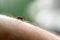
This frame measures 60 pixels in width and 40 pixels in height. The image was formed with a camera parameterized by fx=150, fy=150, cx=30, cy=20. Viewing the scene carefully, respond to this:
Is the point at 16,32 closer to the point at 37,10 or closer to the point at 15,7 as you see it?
the point at 37,10

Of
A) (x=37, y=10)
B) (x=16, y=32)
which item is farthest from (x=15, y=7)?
(x=16, y=32)

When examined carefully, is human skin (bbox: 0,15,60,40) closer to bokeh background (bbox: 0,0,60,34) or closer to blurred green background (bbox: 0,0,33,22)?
bokeh background (bbox: 0,0,60,34)

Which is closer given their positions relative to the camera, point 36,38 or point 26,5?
point 36,38

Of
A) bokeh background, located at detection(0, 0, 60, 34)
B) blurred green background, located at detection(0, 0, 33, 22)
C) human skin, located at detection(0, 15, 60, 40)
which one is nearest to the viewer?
human skin, located at detection(0, 15, 60, 40)

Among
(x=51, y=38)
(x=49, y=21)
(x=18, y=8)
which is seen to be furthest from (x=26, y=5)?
(x=51, y=38)

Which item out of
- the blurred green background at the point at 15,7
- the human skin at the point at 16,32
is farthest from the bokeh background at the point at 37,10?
the human skin at the point at 16,32

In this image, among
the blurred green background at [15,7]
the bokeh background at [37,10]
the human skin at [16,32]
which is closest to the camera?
the human skin at [16,32]

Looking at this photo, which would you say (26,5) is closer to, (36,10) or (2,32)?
(36,10)

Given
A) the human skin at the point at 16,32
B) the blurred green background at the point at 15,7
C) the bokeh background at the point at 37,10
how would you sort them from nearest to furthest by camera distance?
the human skin at the point at 16,32 → the bokeh background at the point at 37,10 → the blurred green background at the point at 15,7

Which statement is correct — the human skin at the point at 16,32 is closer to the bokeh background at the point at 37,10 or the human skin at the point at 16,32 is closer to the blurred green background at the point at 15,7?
the bokeh background at the point at 37,10

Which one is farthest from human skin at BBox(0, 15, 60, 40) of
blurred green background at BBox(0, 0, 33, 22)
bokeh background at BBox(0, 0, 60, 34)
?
blurred green background at BBox(0, 0, 33, 22)

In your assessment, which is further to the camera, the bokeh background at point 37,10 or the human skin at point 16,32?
the bokeh background at point 37,10
